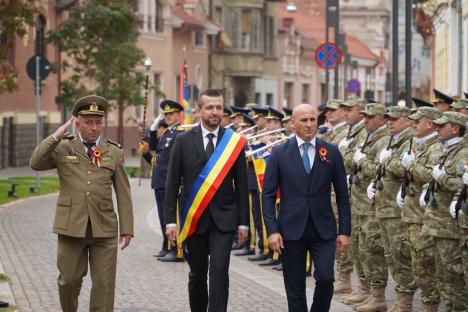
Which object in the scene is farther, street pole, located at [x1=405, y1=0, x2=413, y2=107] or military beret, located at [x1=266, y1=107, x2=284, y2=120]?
street pole, located at [x1=405, y1=0, x2=413, y2=107]

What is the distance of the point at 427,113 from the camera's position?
12.3m

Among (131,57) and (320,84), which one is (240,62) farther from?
(131,57)

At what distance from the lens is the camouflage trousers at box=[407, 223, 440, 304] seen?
480 inches

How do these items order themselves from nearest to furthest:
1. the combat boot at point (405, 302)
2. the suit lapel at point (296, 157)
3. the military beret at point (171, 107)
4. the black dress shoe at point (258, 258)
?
the suit lapel at point (296, 157) < the combat boot at point (405, 302) < the black dress shoe at point (258, 258) < the military beret at point (171, 107)

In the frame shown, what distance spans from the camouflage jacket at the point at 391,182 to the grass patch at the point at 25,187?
14.7 m

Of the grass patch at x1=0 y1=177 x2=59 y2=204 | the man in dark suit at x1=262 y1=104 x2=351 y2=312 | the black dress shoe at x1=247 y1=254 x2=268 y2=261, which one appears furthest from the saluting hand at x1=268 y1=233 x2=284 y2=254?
the grass patch at x1=0 y1=177 x2=59 y2=204

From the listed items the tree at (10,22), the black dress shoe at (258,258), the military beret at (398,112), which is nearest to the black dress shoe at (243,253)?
the black dress shoe at (258,258)

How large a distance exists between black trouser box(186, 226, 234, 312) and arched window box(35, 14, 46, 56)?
34.8 meters

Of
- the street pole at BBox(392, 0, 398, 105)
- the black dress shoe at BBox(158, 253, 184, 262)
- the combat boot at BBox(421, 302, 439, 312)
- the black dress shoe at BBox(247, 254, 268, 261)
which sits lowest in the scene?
the black dress shoe at BBox(247, 254, 268, 261)

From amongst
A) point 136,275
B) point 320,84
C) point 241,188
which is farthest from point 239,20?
point 241,188

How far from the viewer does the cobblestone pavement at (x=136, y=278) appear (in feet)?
43.9

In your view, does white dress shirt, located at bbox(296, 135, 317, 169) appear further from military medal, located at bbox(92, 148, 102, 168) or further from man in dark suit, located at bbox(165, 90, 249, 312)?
military medal, located at bbox(92, 148, 102, 168)

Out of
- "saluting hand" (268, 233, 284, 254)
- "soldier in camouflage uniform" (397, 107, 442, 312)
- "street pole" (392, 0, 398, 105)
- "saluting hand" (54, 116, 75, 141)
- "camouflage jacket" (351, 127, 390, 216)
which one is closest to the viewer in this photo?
"saluting hand" (54, 116, 75, 141)

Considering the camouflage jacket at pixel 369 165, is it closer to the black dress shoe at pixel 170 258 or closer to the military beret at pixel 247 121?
the black dress shoe at pixel 170 258
